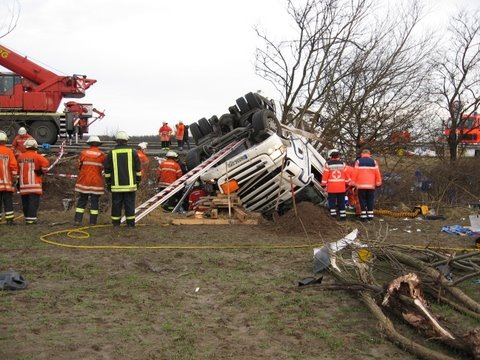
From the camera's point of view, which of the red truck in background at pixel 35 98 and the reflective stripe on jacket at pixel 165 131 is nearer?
the red truck in background at pixel 35 98

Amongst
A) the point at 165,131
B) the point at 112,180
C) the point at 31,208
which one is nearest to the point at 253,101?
the point at 112,180

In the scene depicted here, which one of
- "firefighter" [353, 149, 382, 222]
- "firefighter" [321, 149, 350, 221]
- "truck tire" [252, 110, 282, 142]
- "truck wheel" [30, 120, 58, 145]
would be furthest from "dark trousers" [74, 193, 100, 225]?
"truck wheel" [30, 120, 58, 145]

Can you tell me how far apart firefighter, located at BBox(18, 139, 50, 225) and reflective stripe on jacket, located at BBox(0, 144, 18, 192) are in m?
0.14

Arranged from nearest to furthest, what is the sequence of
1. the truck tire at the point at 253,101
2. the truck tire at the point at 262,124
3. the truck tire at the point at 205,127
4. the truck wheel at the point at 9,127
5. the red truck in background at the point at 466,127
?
the truck tire at the point at 262,124 → the truck tire at the point at 253,101 → the truck tire at the point at 205,127 → the red truck in background at the point at 466,127 → the truck wheel at the point at 9,127

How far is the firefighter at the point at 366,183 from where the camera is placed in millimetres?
10406

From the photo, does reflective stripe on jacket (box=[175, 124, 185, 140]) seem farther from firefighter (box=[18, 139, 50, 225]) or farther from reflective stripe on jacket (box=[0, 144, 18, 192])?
reflective stripe on jacket (box=[0, 144, 18, 192])

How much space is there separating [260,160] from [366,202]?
7.86ft

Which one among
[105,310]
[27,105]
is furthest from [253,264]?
[27,105]

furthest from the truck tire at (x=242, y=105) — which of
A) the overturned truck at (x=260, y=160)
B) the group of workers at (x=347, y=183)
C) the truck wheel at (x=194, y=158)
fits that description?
the group of workers at (x=347, y=183)

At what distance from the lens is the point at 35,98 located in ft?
60.3

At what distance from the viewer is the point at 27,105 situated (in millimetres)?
18344

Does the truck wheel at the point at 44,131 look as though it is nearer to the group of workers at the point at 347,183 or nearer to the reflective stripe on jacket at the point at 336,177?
the group of workers at the point at 347,183

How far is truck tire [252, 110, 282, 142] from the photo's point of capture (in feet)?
32.6

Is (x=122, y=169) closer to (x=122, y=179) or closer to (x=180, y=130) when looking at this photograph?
(x=122, y=179)
